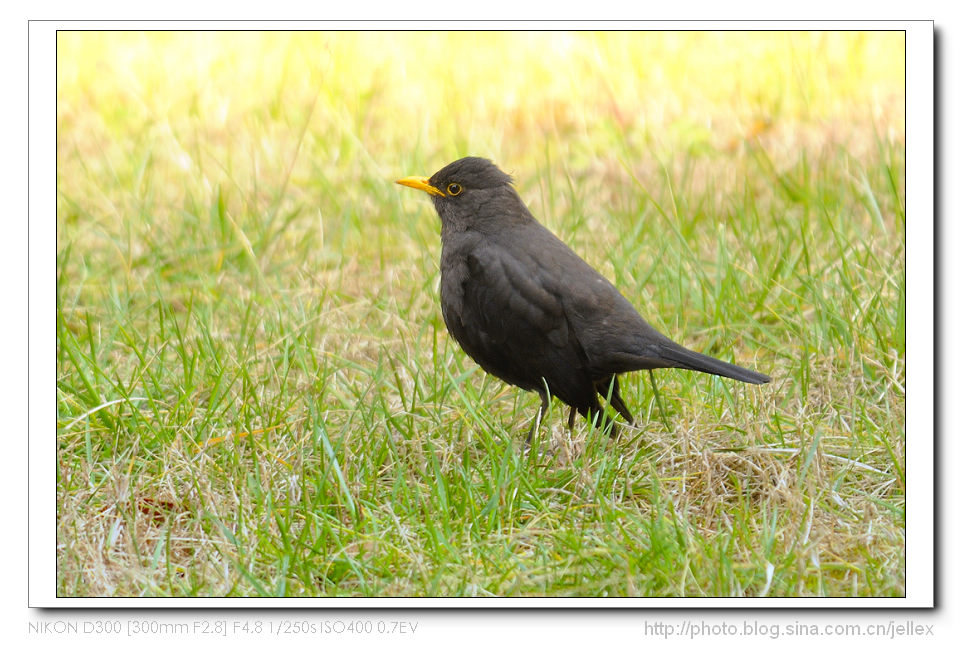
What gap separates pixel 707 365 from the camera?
3814 mm

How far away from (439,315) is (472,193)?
2.85 ft

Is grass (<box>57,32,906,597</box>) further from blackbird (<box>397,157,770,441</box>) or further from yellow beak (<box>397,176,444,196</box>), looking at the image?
yellow beak (<box>397,176,444,196</box>)

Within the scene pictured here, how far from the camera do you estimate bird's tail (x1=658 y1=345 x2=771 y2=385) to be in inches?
148

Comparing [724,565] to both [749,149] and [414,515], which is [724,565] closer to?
[414,515]

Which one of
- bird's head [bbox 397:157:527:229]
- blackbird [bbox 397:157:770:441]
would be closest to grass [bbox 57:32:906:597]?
blackbird [bbox 397:157:770:441]

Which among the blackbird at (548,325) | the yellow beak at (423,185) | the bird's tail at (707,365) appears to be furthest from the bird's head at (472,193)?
the bird's tail at (707,365)

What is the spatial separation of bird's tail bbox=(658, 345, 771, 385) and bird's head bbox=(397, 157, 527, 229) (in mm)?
965

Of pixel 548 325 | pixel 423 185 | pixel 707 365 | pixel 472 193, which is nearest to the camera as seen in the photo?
pixel 707 365

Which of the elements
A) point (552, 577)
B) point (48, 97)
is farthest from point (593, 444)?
point (48, 97)

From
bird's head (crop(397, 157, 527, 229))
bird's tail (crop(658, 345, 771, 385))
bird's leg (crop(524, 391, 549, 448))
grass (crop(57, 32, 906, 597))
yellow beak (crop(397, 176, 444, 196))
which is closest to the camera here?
grass (crop(57, 32, 906, 597))

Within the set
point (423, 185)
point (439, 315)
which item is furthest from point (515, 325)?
point (439, 315)

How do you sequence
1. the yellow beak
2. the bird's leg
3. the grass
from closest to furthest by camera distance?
the grass → the bird's leg → the yellow beak

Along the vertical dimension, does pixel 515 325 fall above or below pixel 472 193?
below

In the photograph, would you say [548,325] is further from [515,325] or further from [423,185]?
[423,185]
